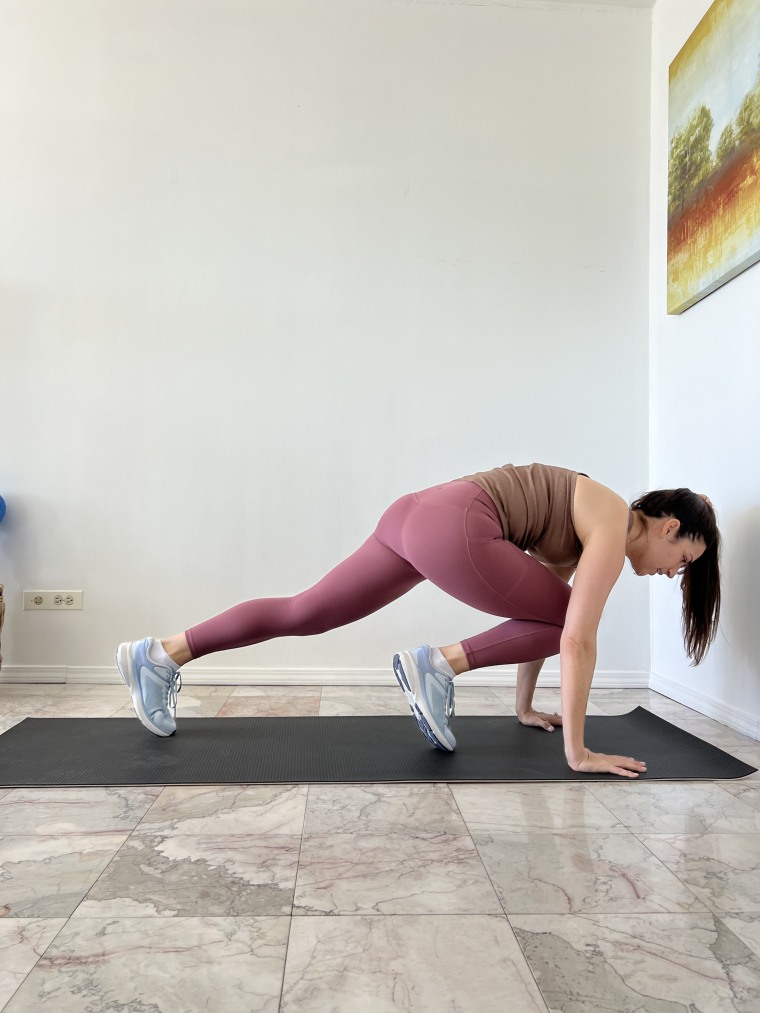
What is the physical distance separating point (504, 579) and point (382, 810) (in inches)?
23.5

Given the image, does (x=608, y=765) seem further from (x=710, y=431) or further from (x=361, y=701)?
(x=710, y=431)

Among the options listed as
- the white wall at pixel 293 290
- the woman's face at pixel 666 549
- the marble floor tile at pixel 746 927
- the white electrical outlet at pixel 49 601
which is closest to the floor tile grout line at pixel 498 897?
the marble floor tile at pixel 746 927

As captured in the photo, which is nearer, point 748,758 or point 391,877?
point 391,877

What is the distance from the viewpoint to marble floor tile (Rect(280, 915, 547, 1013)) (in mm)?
865

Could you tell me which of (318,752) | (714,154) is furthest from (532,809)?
(714,154)

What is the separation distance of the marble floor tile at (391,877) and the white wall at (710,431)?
4.39 ft

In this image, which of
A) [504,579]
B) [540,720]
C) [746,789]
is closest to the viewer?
[746,789]

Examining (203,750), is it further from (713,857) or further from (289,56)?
(289,56)

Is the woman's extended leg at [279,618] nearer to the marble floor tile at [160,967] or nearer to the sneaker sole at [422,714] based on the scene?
the sneaker sole at [422,714]

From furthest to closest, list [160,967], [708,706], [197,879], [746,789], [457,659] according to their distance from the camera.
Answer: [708,706]
[457,659]
[746,789]
[197,879]
[160,967]

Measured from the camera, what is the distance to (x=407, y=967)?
0.94m

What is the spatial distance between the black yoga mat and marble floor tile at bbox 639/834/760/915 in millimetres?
353

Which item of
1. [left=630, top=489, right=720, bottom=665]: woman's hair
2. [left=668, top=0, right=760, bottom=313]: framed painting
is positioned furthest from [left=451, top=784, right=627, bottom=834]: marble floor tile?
[left=668, top=0, right=760, bottom=313]: framed painting

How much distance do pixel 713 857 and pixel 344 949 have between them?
2.33 feet
